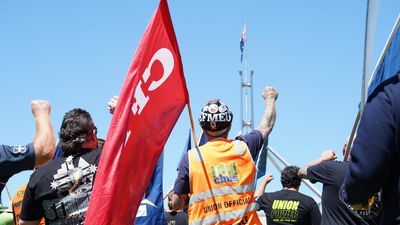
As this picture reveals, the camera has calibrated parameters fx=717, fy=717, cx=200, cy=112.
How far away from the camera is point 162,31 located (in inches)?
217

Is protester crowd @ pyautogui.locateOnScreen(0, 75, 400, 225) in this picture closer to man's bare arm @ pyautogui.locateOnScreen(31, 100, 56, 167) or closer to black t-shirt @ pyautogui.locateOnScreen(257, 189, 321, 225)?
man's bare arm @ pyautogui.locateOnScreen(31, 100, 56, 167)

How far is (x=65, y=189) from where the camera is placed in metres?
4.98

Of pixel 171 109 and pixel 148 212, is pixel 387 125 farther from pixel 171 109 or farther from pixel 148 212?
pixel 148 212

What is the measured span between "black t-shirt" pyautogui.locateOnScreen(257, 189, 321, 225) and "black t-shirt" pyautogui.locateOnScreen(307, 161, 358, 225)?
1779 mm

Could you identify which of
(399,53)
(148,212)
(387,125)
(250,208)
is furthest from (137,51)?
(148,212)

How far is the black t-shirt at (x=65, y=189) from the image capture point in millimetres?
4977

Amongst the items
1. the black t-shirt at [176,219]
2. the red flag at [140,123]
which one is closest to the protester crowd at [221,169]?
the red flag at [140,123]

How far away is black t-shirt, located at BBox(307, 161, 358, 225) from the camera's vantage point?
6.39 meters

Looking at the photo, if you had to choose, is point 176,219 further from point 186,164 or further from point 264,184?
point 186,164

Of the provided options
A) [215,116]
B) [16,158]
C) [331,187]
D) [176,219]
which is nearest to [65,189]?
[16,158]

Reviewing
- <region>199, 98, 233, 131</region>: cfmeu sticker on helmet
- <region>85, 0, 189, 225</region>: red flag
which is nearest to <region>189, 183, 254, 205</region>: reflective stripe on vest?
<region>199, 98, 233, 131</region>: cfmeu sticker on helmet

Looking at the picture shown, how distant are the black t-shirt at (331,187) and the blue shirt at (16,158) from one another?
113 inches

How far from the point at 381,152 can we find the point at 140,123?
2.33 metres

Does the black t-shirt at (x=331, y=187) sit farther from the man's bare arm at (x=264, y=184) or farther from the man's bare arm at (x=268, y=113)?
the man's bare arm at (x=264, y=184)
